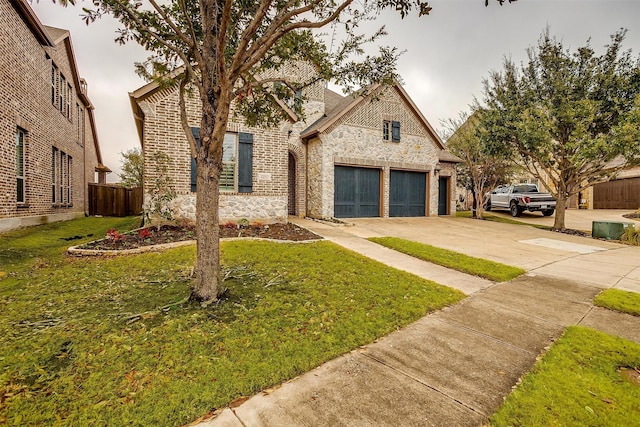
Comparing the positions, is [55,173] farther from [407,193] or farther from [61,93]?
[407,193]

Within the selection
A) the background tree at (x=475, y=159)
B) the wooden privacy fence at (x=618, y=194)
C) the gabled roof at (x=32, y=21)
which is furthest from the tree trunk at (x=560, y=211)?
the gabled roof at (x=32, y=21)

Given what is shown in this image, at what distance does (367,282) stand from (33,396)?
4.17 metres

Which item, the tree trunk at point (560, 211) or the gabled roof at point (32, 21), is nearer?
the gabled roof at point (32, 21)

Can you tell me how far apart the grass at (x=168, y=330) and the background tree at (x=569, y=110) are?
10.8 m

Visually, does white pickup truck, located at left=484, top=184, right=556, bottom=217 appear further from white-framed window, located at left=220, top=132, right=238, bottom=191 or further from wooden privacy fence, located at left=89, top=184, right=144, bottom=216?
wooden privacy fence, located at left=89, top=184, right=144, bottom=216

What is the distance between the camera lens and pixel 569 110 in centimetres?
1162

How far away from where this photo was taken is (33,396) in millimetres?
2328

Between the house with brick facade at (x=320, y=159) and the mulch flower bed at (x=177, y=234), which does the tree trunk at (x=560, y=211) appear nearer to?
the house with brick facade at (x=320, y=159)

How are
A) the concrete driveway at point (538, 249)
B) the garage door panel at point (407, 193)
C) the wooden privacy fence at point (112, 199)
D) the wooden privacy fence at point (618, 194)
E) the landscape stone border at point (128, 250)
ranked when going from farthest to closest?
the wooden privacy fence at point (618, 194) < the wooden privacy fence at point (112, 199) < the garage door panel at point (407, 193) < the landscape stone border at point (128, 250) < the concrete driveway at point (538, 249)

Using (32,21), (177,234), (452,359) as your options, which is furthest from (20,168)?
(452,359)

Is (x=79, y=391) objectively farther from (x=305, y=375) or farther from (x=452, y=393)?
(x=452, y=393)

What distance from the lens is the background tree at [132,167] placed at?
93.7 ft

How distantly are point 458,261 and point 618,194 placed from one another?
84.3ft

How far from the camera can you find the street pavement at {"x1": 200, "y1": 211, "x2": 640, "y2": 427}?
2223 mm
